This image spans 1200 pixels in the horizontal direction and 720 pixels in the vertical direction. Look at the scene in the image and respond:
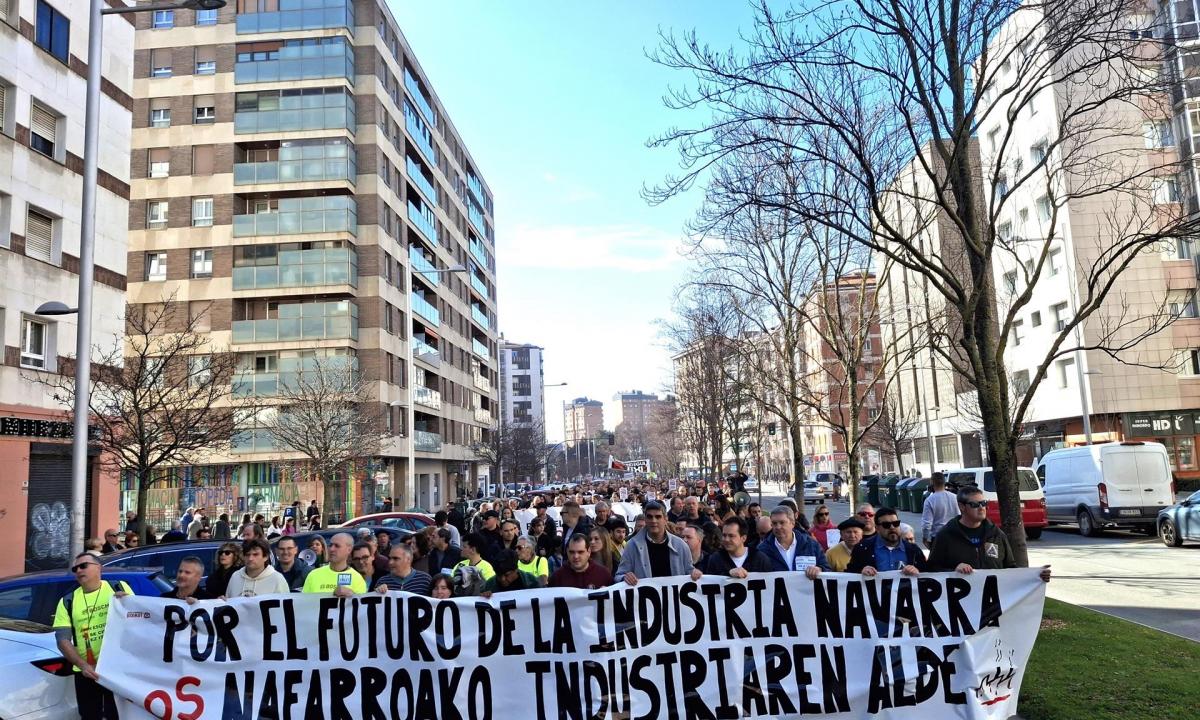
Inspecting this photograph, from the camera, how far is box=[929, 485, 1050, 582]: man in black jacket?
7270mm

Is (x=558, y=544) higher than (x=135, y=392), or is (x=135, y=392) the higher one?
(x=135, y=392)

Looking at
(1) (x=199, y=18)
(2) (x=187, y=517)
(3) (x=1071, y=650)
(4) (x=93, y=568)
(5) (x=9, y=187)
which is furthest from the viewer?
(1) (x=199, y=18)

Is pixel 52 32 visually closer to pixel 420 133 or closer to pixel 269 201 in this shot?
pixel 269 201

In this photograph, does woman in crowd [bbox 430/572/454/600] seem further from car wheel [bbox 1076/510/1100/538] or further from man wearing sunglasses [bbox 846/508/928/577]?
car wheel [bbox 1076/510/1100/538]

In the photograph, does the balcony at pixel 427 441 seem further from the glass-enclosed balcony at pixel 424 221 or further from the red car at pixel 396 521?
the red car at pixel 396 521

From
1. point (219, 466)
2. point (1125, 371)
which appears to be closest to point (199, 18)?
point (219, 466)

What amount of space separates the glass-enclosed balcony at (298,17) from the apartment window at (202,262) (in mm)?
11407

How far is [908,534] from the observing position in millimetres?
8945

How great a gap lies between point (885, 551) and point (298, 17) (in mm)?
44804

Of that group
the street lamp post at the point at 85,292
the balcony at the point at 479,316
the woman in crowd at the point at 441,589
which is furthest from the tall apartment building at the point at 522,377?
the woman in crowd at the point at 441,589

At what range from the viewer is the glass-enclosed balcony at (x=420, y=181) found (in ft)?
171

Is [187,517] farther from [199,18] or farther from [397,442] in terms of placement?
[199,18]

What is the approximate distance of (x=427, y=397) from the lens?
5219 centimetres

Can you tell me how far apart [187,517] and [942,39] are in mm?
25863
